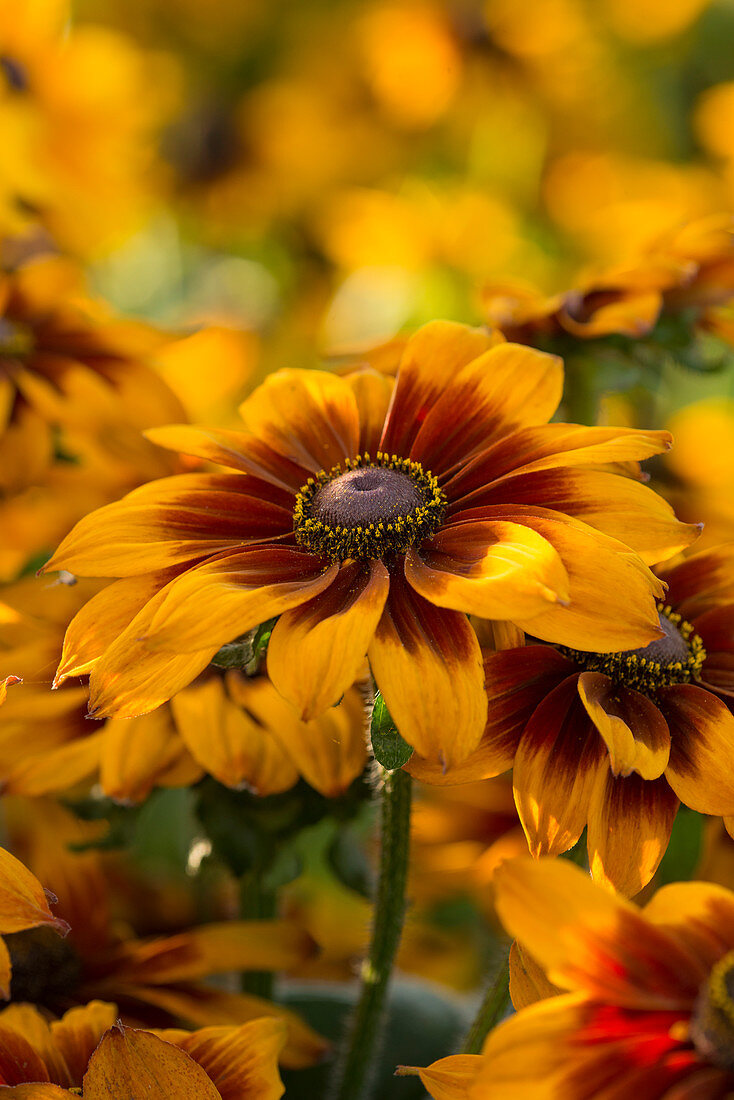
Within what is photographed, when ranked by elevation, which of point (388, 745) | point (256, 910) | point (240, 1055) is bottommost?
point (256, 910)

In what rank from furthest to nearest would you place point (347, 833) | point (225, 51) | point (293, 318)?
point (225, 51) → point (293, 318) → point (347, 833)

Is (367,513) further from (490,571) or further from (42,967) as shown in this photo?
(42,967)

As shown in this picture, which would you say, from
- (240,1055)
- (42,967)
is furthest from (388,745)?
(42,967)

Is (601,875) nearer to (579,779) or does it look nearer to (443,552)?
(579,779)

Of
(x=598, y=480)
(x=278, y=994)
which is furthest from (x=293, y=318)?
(x=598, y=480)

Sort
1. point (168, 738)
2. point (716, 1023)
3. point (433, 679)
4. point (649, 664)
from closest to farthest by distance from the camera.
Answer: point (716, 1023)
point (433, 679)
point (649, 664)
point (168, 738)

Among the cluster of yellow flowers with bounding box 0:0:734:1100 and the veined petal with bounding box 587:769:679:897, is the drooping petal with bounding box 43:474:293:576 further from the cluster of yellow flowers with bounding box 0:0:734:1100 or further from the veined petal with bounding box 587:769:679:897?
the veined petal with bounding box 587:769:679:897
